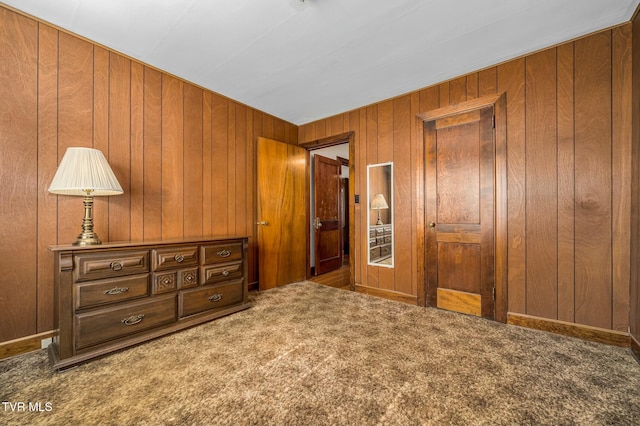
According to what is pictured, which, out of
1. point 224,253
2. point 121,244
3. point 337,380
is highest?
point 121,244

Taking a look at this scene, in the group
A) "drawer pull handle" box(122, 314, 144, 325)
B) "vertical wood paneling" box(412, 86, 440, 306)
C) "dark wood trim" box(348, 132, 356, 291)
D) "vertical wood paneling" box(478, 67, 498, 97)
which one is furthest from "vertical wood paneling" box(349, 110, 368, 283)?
"drawer pull handle" box(122, 314, 144, 325)

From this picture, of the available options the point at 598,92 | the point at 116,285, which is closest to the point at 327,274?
the point at 116,285

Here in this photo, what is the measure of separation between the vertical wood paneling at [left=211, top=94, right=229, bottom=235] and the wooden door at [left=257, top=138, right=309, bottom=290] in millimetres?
467

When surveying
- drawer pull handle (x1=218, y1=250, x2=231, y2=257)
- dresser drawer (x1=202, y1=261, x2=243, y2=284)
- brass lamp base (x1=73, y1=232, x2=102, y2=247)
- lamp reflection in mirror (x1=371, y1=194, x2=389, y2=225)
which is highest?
lamp reflection in mirror (x1=371, y1=194, x2=389, y2=225)

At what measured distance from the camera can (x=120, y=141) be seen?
2.46 metres

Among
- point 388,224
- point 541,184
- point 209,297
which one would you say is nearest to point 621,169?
point 541,184

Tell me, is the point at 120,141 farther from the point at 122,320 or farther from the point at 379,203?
the point at 379,203

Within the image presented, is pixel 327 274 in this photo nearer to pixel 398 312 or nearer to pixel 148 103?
pixel 398 312

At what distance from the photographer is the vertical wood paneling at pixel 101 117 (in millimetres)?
2303

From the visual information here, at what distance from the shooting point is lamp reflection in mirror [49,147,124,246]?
6.01 ft

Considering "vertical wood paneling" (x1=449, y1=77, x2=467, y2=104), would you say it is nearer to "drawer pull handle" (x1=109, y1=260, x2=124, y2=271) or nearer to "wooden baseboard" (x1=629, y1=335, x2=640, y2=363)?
"wooden baseboard" (x1=629, y1=335, x2=640, y2=363)

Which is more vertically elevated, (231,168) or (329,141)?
(329,141)

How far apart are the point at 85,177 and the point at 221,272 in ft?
4.46

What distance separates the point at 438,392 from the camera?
1.51 m
